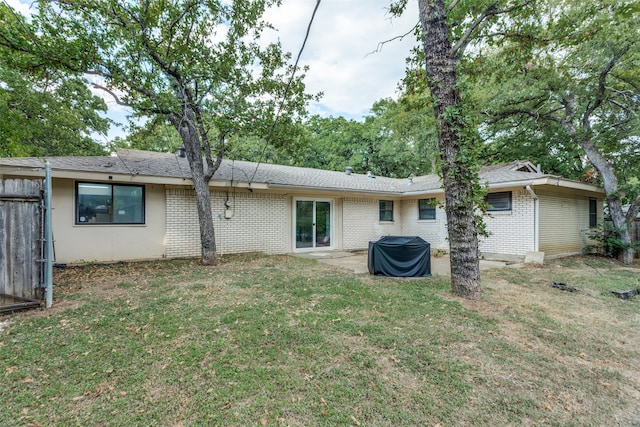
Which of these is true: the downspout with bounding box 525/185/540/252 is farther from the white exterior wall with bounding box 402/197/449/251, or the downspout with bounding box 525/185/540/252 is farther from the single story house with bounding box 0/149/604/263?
the white exterior wall with bounding box 402/197/449/251

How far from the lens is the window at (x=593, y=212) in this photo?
38.3ft

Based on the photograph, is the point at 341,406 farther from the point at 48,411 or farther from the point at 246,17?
the point at 246,17

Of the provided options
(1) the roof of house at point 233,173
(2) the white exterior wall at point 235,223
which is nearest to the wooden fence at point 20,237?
(1) the roof of house at point 233,173

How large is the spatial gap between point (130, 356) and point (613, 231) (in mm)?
13369

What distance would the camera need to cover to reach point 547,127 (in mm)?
12102

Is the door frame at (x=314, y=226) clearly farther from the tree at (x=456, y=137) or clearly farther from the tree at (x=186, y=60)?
the tree at (x=456, y=137)

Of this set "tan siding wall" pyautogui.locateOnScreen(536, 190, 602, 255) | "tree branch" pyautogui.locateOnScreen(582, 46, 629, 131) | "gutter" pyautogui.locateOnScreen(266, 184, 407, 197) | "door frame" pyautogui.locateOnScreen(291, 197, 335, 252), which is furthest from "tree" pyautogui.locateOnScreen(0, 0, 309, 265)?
"tree branch" pyautogui.locateOnScreen(582, 46, 629, 131)

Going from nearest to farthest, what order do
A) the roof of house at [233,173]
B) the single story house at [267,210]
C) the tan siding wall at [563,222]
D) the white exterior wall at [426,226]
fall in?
1. the roof of house at [233,173]
2. the single story house at [267,210]
3. the tan siding wall at [563,222]
4. the white exterior wall at [426,226]

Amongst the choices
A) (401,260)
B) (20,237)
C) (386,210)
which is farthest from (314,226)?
(20,237)

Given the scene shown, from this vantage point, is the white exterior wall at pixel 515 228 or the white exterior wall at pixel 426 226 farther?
the white exterior wall at pixel 426 226

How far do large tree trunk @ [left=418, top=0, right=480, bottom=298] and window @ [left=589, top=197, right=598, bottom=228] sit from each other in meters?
10.8

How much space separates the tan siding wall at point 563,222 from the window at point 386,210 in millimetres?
5268

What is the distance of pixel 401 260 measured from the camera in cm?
653

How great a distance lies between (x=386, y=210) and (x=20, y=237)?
11.2 m
